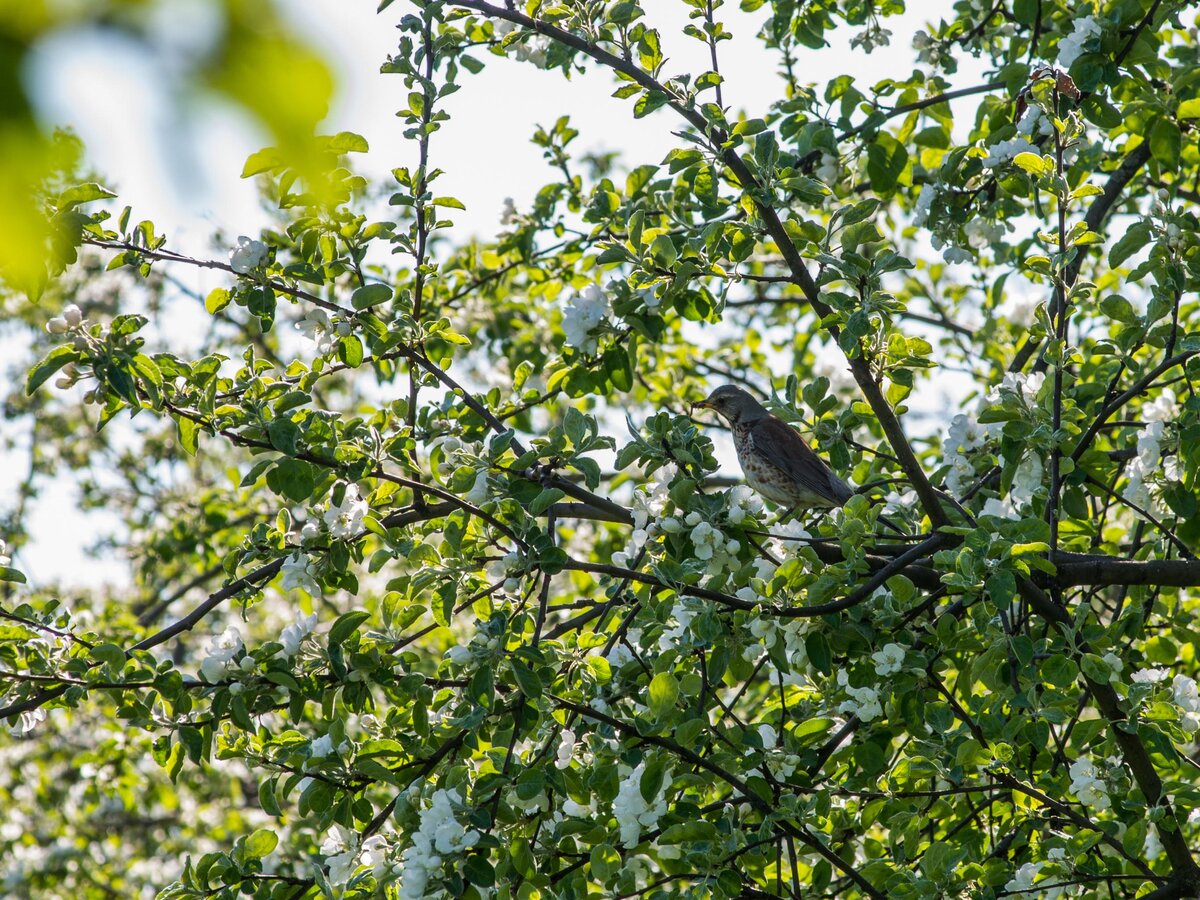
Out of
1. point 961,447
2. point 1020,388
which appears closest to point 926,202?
point 961,447

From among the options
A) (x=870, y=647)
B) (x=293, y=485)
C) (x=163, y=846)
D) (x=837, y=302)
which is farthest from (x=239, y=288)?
(x=163, y=846)

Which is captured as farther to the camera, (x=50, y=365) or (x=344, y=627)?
(x=344, y=627)

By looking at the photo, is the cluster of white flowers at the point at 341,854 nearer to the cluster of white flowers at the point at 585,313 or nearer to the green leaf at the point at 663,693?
the green leaf at the point at 663,693

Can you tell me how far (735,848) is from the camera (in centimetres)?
300

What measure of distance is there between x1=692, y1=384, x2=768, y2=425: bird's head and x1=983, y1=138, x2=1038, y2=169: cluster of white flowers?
2.38 metres

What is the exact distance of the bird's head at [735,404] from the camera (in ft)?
19.0

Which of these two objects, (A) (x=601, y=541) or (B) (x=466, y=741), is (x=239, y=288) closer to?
(B) (x=466, y=741)

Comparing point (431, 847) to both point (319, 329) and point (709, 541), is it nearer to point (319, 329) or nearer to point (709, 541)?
point (709, 541)

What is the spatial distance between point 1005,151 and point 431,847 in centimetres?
245

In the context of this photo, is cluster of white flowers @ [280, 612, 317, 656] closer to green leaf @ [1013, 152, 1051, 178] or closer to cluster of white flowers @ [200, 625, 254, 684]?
cluster of white flowers @ [200, 625, 254, 684]

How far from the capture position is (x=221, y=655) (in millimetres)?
3246

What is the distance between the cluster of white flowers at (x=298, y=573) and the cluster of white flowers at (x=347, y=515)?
0.12 metres

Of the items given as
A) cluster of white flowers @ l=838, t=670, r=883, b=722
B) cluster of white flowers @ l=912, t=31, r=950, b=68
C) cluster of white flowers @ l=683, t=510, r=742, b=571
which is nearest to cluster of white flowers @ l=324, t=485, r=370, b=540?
cluster of white flowers @ l=683, t=510, r=742, b=571

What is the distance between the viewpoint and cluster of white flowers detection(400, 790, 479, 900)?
2773mm
